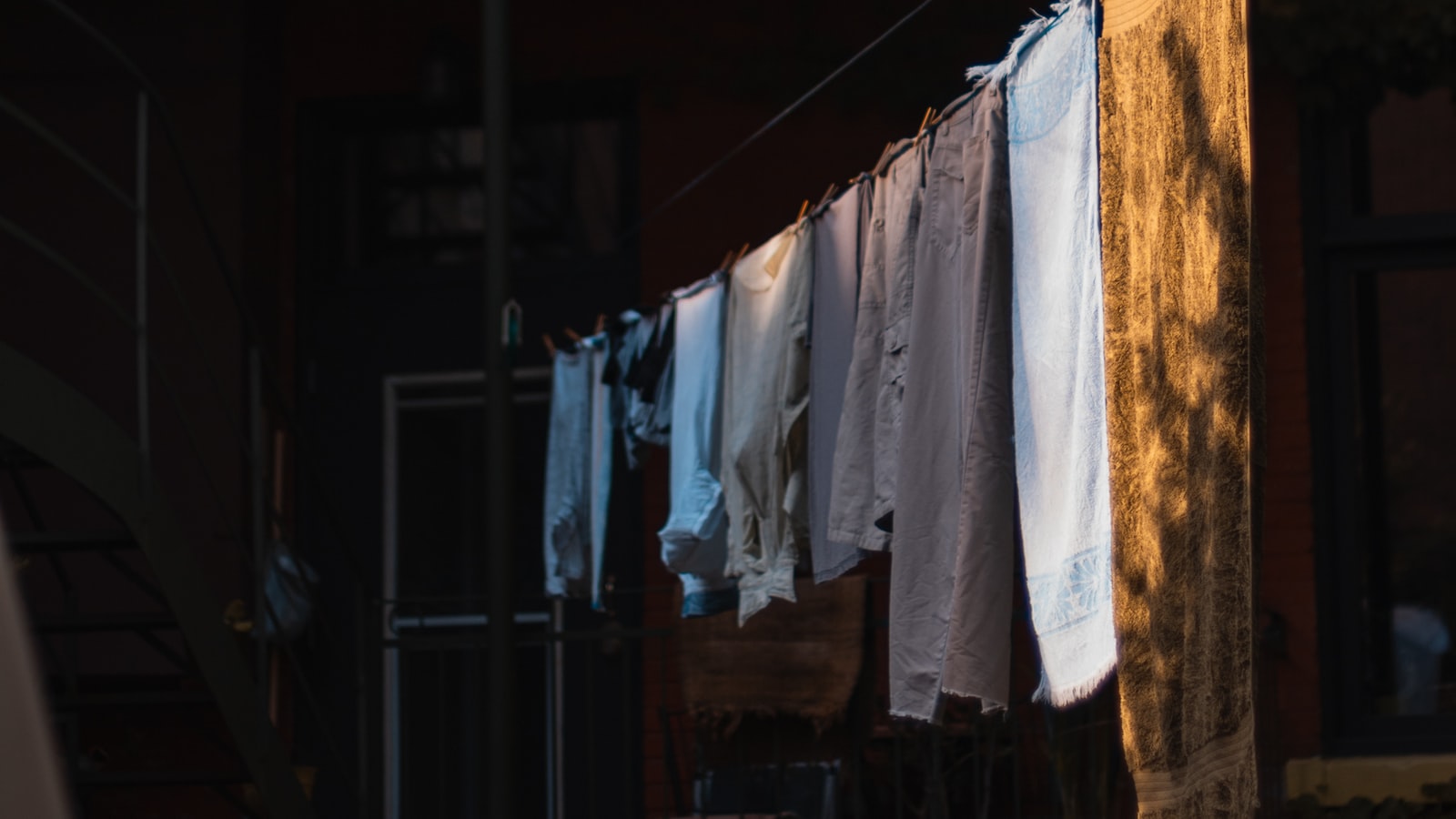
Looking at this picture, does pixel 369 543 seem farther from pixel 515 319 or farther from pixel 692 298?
pixel 515 319

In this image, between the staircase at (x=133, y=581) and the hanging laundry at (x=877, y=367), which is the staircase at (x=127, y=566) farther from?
the hanging laundry at (x=877, y=367)

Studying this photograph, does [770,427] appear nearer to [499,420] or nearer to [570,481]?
[499,420]

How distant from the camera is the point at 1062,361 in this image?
337 cm

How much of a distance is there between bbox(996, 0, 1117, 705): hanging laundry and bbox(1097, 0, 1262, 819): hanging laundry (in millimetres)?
51

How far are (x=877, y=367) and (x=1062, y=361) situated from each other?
1.11 meters

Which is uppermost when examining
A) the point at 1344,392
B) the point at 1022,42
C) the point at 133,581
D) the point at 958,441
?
the point at 1022,42

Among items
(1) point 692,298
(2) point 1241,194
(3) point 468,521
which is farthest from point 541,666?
(2) point 1241,194

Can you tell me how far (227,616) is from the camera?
6.79 m

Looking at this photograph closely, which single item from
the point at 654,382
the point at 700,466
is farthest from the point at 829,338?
the point at 654,382

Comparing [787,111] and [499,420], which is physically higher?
[787,111]

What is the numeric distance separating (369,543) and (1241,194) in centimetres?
525

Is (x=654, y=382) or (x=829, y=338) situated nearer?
(x=829, y=338)

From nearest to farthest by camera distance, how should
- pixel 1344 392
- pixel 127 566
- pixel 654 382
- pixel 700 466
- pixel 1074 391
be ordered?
pixel 1074 391 < pixel 127 566 < pixel 700 466 < pixel 654 382 < pixel 1344 392

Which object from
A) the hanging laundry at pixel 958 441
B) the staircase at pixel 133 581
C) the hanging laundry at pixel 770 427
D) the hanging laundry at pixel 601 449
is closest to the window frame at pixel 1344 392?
the hanging laundry at pixel 770 427
